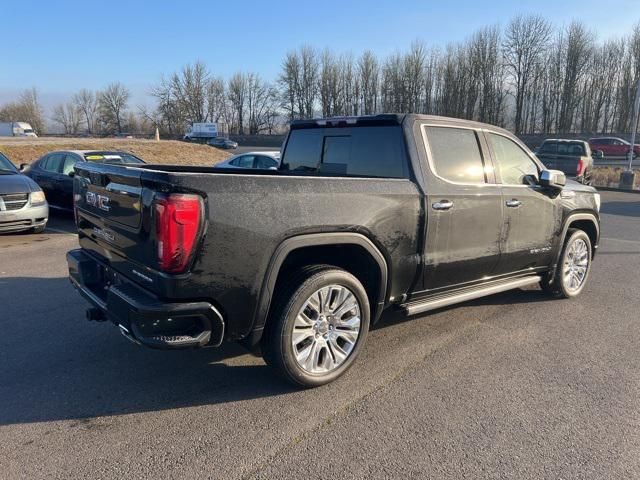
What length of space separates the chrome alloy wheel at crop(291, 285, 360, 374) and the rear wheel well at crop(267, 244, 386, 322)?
26cm

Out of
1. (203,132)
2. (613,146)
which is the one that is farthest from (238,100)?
(613,146)

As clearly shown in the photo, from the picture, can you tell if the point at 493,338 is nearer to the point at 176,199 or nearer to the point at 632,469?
the point at 632,469

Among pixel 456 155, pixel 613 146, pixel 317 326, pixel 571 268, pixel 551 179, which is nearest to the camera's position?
pixel 317 326

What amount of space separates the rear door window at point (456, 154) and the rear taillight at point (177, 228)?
7.17ft

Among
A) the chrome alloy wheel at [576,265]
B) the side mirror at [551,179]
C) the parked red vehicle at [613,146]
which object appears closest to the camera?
the side mirror at [551,179]

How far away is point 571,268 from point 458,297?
86.2 inches

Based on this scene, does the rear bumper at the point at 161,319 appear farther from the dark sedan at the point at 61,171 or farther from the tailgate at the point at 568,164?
the tailgate at the point at 568,164

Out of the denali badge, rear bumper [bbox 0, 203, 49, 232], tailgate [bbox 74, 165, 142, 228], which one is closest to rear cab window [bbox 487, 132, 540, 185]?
tailgate [bbox 74, 165, 142, 228]

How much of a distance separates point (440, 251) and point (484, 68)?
69015 millimetres

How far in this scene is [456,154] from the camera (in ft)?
14.3

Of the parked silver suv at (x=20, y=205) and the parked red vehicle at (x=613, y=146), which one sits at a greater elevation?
the parked red vehicle at (x=613, y=146)

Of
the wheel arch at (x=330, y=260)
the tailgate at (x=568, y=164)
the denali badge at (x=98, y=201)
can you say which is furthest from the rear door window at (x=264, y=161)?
the tailgate at (x=568, y=164)

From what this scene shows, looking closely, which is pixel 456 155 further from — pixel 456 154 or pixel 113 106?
pixel 113 106

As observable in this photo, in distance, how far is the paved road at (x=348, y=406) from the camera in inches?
106
